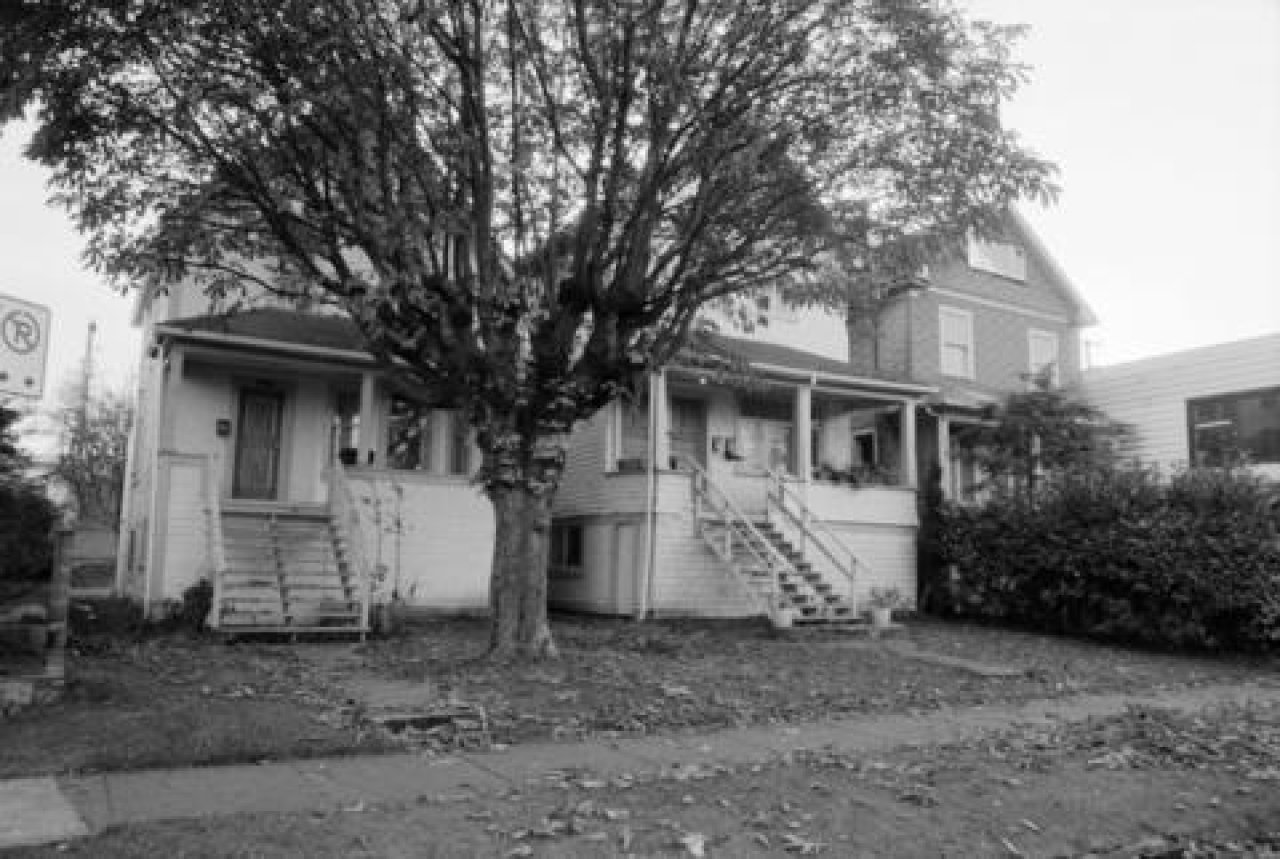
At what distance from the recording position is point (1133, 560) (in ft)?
50.8

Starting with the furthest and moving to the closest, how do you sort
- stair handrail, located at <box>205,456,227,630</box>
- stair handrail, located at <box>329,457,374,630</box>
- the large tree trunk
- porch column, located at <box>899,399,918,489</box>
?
porch column, located at <box>899,399,918,489</box>, stair handrail, located at <box>329,457,374,630</box>, stair handrail, located at <box>205,456,227,630</box>, the large tree trunk

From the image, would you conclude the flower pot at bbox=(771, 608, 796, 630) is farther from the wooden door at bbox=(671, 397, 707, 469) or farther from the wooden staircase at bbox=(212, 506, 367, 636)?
the wooden staircase at bbox=(212, 506, 367, 636)

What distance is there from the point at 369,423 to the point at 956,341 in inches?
585

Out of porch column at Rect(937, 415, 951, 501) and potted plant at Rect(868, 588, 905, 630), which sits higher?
porch column at Rect(937, 415, 951, 501)

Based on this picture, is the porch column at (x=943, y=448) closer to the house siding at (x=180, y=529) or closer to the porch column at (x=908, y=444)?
the porch column at (x=908, y=444)

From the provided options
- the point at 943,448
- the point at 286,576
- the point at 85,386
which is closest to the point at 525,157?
the point at 286,576

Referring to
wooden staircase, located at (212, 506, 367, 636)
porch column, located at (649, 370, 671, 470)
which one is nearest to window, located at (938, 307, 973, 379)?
porch column, located at (649, 370, 671, 470)

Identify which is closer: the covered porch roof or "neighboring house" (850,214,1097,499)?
the covered porch roof

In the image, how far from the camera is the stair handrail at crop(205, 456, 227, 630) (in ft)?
41.6

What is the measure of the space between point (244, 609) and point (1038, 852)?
11.4 m

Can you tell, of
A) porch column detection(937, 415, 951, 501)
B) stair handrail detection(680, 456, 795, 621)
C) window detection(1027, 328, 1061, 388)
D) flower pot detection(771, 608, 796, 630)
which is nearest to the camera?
flower pot detection(771, 608, 796, 630)

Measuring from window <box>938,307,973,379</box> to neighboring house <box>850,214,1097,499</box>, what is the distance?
25 millimetres

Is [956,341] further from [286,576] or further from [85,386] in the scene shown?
[85,386]

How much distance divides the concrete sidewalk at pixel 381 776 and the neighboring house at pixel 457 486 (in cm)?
683
